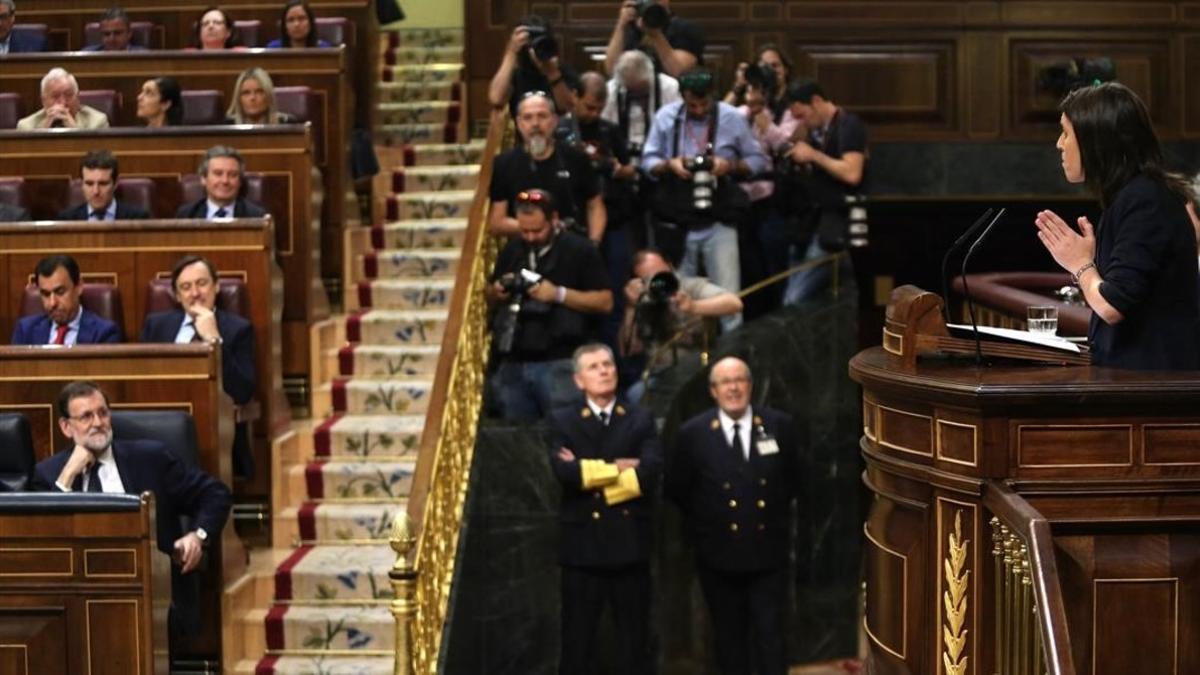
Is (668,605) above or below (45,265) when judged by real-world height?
below

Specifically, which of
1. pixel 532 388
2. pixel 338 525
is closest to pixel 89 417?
pixel 338 525

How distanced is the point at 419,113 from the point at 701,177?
2.47 metres

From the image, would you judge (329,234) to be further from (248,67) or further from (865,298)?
(865,298)

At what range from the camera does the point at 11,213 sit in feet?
22.0

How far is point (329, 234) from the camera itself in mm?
7285

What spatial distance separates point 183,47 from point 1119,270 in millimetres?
6700

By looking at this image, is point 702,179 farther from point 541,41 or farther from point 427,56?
point 427,56

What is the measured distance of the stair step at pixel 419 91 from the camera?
369 inches

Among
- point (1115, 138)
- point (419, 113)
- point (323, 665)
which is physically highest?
point (419, 113)

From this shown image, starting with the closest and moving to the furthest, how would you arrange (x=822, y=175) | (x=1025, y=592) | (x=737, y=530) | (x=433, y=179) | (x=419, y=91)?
(x=1025, y=592) → (x=737, y=530) → (x=822, y=175) → (x=433, y=179) → (x=419, y=91)

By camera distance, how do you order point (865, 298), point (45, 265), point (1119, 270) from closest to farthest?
point (1119, 270)
point (45, 265)
point (865, 298)

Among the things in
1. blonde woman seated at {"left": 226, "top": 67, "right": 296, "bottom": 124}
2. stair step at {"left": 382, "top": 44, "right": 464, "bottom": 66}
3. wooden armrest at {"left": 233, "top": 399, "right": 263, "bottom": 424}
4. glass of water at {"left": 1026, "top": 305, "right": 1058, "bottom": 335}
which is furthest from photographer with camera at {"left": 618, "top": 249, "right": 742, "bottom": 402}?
stair step at {"left": 382, "top": 44, "right": 464, "bottom": 66}

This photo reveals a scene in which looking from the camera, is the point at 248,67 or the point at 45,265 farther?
the point at 248,67

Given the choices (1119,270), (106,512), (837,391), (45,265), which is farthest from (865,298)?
(1119,270)
